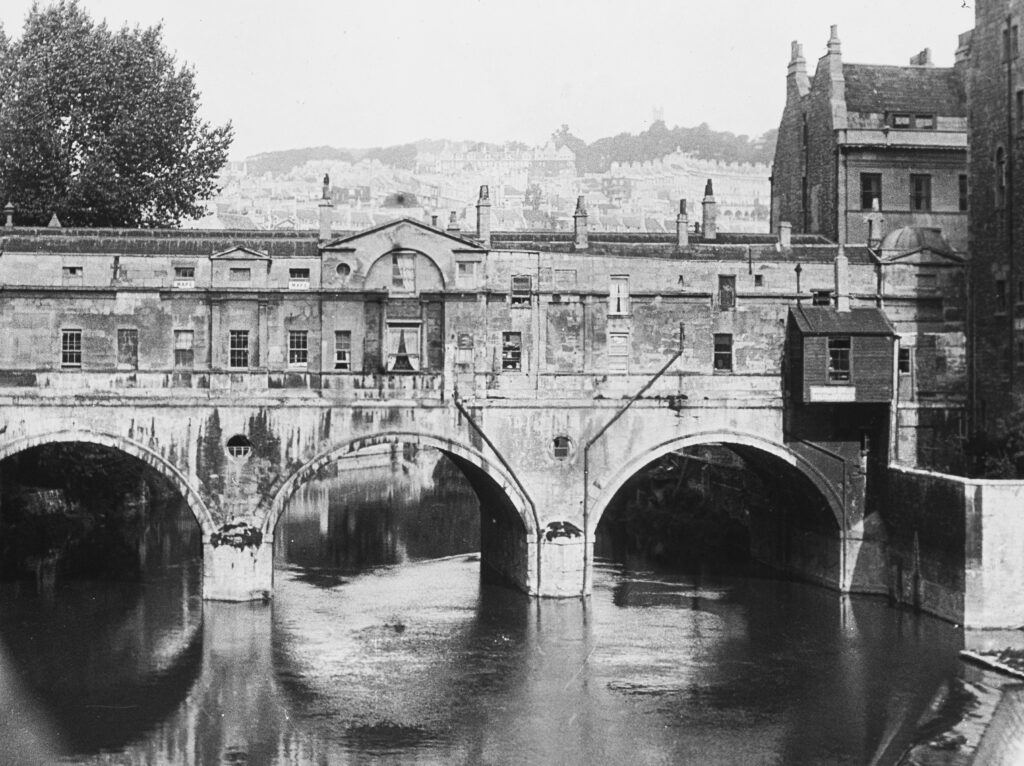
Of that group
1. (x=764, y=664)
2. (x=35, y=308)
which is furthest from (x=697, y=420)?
(x=35, y=308)

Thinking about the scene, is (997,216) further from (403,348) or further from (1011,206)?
(403,348)

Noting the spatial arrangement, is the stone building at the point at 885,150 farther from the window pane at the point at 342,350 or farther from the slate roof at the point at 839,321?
the window pane at the point at 342,350

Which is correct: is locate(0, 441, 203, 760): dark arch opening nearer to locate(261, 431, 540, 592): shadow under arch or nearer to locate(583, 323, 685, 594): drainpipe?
locate(261, 431, 540, 592): shadow under arch

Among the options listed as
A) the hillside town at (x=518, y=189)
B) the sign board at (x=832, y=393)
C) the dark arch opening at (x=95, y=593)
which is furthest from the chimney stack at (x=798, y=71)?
the hillside town at (x=518, y=189)

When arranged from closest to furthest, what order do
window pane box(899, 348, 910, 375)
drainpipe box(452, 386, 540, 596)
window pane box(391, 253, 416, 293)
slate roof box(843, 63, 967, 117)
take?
drainpipe box(452, 386, 540, 596)
window pane box(391, 253, 416, 293)
window pane box(899, 348, 910, 375)
slate roof box(843, 63, 967, 117)

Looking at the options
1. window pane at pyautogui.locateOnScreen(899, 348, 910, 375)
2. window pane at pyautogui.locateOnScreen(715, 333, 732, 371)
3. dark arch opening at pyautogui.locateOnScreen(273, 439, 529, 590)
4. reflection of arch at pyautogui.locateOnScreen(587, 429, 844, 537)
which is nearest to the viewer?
reflection of arch at pyautogui.locateOnScreen(587, 429, 844, 537)

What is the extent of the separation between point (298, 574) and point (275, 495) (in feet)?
25.5

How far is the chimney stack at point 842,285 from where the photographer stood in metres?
48.0

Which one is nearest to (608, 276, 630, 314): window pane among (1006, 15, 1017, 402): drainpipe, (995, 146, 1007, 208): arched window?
(1006, 15, 1017, 402): drainpipe

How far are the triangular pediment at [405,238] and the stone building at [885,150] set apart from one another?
779 inches

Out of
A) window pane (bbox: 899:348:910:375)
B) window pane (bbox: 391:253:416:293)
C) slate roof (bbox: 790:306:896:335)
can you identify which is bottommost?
window pane (bbox: 899:348:910:375)

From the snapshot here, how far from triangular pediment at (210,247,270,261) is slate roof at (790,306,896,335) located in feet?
57.5

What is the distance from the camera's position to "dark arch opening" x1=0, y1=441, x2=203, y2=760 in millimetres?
35312

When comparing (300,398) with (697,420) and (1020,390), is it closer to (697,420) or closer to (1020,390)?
(697,420)
